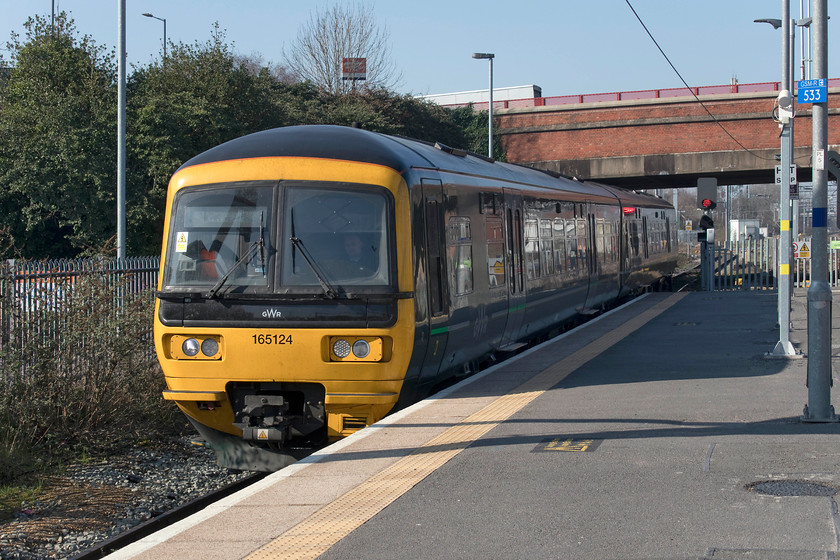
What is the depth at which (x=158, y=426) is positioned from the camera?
10914 mm

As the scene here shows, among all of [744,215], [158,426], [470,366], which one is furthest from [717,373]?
[744,215]

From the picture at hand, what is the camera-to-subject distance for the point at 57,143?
2422cm

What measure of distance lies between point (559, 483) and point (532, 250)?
26.4ft

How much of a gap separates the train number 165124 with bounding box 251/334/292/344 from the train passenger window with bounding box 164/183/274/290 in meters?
0.46

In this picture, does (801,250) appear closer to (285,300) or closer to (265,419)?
(285,300)

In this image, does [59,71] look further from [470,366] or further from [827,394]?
[827,394]

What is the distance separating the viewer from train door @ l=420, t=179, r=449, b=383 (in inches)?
356

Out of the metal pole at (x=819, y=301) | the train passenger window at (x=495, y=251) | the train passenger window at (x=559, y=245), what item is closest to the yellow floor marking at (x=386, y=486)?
the train passenger window at (x=495, y=251)

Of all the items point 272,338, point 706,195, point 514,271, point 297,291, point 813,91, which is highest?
point 706,195

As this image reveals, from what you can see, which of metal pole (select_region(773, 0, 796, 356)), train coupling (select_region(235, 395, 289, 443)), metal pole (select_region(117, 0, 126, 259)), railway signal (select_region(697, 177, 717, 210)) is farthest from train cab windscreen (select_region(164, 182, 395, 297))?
railway signal (select_region(697, 177, 717, 210))

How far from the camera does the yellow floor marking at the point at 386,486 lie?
5.03 m

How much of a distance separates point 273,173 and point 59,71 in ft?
65.6

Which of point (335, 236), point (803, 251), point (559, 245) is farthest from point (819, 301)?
point (803, 251)

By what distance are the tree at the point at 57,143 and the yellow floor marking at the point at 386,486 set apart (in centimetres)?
1707
